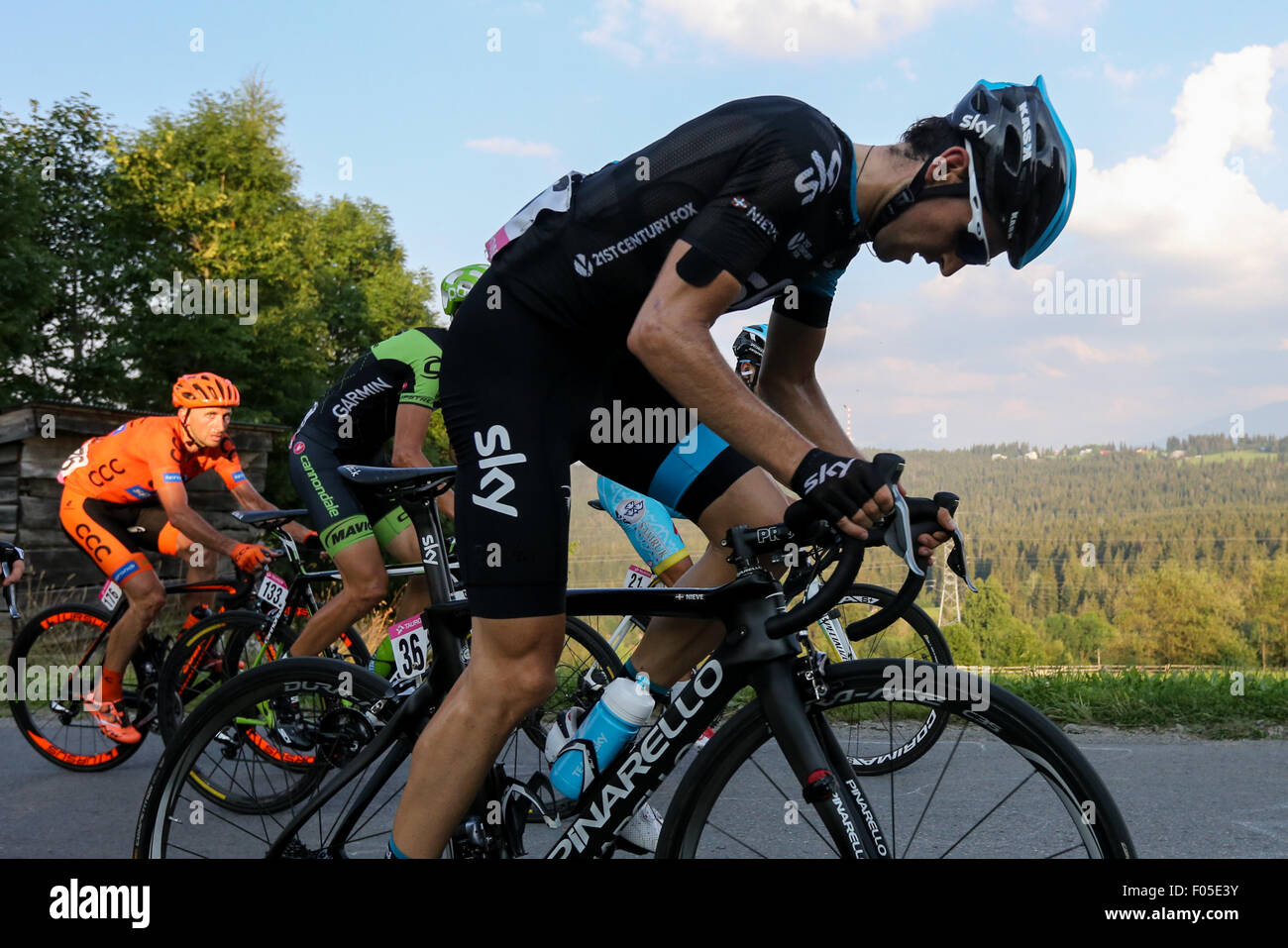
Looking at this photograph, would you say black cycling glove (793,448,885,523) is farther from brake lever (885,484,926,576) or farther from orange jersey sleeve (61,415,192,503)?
orange jersey sleeve (61,415,192,503)

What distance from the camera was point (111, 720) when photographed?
5.38 metres

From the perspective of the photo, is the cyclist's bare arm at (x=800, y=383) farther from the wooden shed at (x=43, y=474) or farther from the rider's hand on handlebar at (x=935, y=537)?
the wooden shed at (x=43, y=474)

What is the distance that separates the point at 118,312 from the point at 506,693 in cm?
3300

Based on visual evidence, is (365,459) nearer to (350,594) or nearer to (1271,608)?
(350,594)

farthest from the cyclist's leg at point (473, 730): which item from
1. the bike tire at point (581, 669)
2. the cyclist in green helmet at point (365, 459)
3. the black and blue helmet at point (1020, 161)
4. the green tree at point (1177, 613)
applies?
the green tree at point (1177, 613)

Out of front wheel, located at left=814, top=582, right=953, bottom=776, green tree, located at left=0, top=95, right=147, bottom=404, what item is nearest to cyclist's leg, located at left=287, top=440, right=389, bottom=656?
front wheel, located at left=814, top=582, right=953, bottom=776

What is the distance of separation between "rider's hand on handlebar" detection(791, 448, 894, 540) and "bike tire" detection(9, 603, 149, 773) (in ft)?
15.2

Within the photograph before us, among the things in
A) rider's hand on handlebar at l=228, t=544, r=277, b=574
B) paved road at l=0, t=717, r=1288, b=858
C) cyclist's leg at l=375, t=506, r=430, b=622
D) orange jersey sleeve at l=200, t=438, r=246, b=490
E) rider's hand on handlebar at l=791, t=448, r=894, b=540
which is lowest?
paved road at l=0, t=717, r=1288, b=858

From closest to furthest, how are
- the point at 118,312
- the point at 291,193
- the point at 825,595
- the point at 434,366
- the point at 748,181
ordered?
1. the point at 825,595
2. the point at 748,181
3. the point at 434,366
4. the point at 118,312
5. the point at 291,193

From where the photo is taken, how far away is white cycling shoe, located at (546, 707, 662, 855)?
2.49 metres

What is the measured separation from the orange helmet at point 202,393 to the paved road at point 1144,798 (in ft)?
6.42

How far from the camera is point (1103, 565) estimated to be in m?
111
